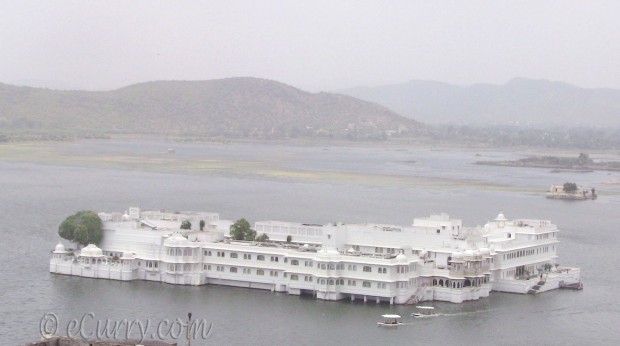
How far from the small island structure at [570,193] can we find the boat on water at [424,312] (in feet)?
161

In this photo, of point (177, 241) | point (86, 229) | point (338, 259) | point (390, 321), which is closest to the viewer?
point (390, 321)

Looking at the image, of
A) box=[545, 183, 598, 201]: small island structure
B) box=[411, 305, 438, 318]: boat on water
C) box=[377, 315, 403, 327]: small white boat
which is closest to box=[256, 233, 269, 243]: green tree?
box=[411, 305, 438, 318]: boat on water

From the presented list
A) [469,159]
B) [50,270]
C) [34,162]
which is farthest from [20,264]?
[469,159]

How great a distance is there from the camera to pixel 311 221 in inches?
2287

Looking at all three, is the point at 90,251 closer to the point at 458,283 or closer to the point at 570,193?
the point at 458,283

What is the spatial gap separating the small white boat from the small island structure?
51.1 metres

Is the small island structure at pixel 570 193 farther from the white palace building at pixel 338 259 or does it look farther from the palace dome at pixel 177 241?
the palace dome at pixel 177 241

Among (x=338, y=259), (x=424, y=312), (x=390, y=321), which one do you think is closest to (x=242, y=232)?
(x=338, y=259)

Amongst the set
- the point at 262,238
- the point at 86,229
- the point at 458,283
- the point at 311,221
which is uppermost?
the point at 86,229

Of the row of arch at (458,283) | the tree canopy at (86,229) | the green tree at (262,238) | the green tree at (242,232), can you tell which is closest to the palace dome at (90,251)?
the tree canopy at (86,229)

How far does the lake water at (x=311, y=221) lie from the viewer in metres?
33.4

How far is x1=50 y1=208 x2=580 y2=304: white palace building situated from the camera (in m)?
36.8

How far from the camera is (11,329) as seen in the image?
104 ft

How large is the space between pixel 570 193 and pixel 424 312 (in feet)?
166
